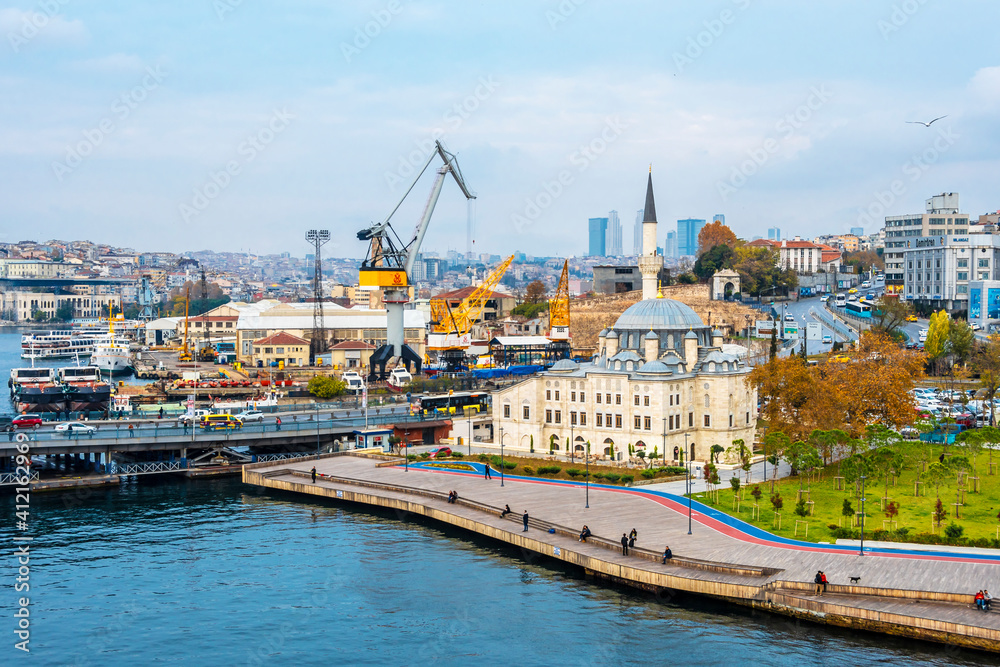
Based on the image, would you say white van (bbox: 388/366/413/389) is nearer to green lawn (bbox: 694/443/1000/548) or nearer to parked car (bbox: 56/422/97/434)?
parked car (bbox: 56/422/97/434)

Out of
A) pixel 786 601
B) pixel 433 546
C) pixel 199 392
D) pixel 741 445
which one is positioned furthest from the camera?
pixel 199 392

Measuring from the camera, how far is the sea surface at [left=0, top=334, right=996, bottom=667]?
1145 inches

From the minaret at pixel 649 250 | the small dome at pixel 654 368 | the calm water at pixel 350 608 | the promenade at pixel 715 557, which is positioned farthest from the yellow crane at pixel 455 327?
the calm water at pixel 350 608

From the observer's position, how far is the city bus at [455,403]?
67750mm

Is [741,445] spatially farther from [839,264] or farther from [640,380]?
[839,264]

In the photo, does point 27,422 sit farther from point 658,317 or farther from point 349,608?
point 658,317

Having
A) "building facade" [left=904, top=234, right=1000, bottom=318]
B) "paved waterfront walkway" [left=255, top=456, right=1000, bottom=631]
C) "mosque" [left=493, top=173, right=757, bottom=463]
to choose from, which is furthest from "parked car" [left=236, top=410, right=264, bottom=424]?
"building facade" [left=904, top=234, right=1000, bottom=318]

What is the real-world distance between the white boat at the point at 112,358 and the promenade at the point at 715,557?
7317 centimetres

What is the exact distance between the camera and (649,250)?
210 ft

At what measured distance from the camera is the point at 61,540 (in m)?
41.9

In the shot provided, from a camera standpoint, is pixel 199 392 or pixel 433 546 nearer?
pixel 433 546

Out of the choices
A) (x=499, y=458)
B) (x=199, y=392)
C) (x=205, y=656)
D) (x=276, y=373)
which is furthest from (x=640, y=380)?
(x=276, y=373)

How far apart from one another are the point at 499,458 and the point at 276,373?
164ft

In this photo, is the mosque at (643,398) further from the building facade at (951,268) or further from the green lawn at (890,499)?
the building facade at (951,268)
